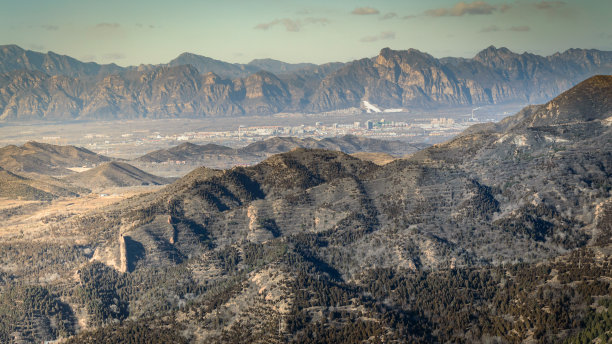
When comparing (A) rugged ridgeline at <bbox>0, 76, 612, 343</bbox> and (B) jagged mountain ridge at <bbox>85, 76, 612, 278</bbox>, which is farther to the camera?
(B) jagged mountain ridge at <bbox>85, 76, 612, 278</bbox>

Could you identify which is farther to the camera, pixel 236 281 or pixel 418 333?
pixel 236 281

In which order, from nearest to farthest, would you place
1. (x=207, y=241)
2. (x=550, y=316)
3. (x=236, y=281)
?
(x=550, y=316)
(x=236, y=281)
(x=207, y=241)

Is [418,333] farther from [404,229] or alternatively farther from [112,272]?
[112,272]

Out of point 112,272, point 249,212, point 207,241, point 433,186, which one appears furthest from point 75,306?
point 433,186

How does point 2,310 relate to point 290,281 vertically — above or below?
below

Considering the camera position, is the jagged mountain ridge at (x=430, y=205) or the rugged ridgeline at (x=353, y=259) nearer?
the rugged ridgeline at (x=353, y=259)

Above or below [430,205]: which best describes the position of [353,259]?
below

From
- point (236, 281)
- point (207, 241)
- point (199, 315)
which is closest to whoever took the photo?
point (199, 315)

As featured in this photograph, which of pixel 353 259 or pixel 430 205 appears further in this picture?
pixel 430 205
